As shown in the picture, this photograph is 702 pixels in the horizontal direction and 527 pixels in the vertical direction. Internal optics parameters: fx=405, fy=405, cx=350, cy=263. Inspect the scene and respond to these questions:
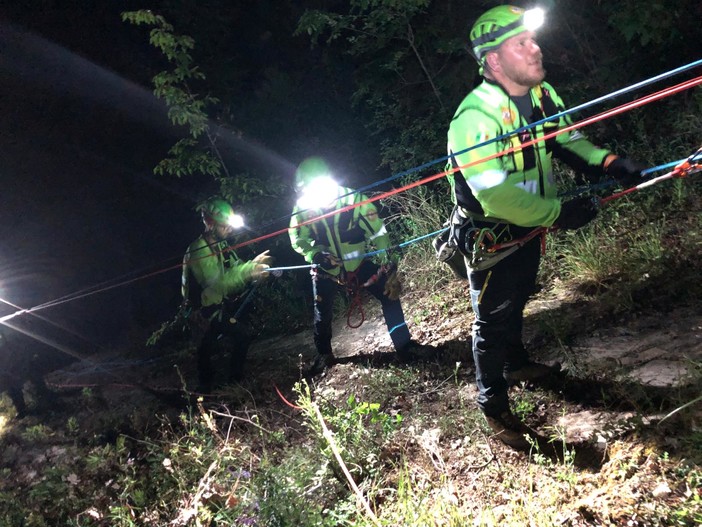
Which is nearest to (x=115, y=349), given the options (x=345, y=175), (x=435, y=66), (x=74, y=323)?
(x=74, y=323)

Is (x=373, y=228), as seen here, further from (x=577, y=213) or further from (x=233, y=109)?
(x=233, y=109)

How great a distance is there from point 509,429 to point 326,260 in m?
2.53

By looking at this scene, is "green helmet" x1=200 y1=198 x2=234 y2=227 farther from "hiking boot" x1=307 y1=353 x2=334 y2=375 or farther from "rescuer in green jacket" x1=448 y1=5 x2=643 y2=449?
"rescuer in green jacket" x1=448 y1=5 x2=643 y2=449

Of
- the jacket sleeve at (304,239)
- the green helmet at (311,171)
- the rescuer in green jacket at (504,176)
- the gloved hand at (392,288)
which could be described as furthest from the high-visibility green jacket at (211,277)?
the rescuer in green jacket at (504,176)

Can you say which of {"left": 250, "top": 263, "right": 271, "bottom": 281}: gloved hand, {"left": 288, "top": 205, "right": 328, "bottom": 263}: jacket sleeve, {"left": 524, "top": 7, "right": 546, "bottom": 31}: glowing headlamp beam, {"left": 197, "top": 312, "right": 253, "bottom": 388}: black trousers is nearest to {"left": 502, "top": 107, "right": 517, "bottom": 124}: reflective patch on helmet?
{"left": 524, "top": 7, "right": 546, "bottom": 31}: glowing headlamp beam

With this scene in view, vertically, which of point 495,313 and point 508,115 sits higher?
point 508,115

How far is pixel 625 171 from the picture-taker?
2.33 metres

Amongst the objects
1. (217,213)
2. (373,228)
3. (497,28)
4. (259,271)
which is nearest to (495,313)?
(497,28)

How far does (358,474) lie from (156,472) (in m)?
1.92

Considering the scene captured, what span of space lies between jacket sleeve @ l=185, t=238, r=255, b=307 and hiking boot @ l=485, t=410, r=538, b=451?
3.34 meters

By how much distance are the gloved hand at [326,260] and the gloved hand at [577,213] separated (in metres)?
2.52

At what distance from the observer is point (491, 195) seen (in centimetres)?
214

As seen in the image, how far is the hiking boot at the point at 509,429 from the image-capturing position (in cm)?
262

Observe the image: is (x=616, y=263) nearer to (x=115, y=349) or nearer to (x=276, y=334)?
(x=276, y=334)
